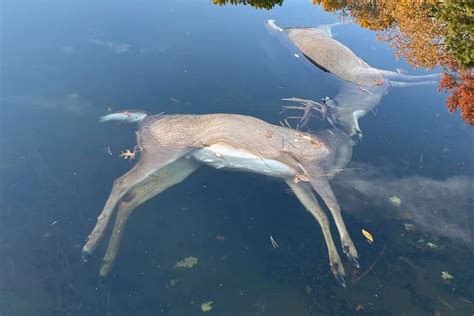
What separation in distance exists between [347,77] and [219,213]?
26.5 feet

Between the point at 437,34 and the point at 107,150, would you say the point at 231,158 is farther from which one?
the point at 437,34

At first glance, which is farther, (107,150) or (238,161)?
(107,150)

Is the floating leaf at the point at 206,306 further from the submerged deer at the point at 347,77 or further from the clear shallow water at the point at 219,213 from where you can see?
the submerged deer at the point at 347,77

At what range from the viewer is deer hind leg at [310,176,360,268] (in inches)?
352

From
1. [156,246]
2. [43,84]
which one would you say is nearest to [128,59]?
[43,84]

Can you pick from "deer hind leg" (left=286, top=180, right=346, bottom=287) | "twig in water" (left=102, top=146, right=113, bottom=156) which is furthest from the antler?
"twig in water" (left=102, top=146, right=113, bottom=156)

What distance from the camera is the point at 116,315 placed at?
7.80 m

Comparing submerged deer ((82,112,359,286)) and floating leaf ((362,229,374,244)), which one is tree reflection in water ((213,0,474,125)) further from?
floating leaf ((362,229,374,244))

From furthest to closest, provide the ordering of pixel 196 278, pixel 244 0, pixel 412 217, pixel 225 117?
pixel 244 0 → pixel 225 117 → pixel 412 217 → pixel 196 278

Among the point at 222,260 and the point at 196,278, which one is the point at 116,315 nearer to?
the point at 196,278

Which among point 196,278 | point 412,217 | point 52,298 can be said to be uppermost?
point 412,217

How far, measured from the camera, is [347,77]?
15383 millimetres

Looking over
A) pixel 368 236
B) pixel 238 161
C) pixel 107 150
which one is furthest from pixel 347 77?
pixel 107 150

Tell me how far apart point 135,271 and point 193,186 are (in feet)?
8.80
